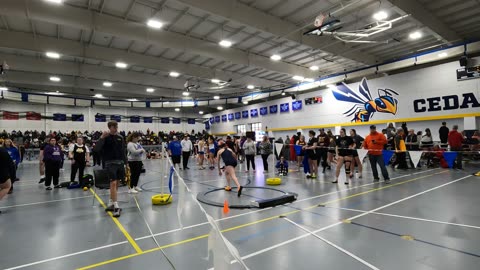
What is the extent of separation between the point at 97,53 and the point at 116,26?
136 inches

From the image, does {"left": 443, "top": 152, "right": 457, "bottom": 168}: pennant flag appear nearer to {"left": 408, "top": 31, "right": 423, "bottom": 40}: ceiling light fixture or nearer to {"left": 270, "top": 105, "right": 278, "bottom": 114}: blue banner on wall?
{"left": 408, "top": 31, "right": 423, "bottom": 40}: ceiling light fixture

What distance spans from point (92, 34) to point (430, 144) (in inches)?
612

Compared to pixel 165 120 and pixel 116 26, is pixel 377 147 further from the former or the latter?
pixel 165 120

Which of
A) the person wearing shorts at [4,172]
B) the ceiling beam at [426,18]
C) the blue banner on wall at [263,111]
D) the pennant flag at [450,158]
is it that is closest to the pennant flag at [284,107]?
the blue banner on wall at [263,111]

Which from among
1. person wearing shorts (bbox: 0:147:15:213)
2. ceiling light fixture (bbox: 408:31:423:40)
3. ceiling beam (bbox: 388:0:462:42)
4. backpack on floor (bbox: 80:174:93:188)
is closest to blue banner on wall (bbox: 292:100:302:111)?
ceiling light fixture (bbox: 408:31:423:40)

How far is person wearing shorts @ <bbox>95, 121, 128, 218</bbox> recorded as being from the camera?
15.1ft

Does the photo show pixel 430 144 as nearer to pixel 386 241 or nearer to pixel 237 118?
pixel 386 241

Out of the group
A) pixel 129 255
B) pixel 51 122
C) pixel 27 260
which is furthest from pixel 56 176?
pixel 51 122

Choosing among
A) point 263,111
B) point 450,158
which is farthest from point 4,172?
point 263,111

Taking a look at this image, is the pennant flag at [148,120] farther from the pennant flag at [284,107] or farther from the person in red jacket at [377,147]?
the person in red jacket at [377,147]

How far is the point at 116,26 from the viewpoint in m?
9.56

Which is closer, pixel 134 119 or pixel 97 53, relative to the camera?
pixel 97 53

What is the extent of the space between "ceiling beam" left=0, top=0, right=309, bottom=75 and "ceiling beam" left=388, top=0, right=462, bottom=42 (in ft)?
23.6

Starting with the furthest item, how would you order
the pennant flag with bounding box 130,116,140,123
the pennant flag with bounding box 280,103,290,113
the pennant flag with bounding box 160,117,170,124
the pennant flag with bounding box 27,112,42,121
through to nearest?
the pennant flag with bounding box 160,117,170,124
the pennant flag with bounding box 130,116,140,123
the pennant flag with bounding box 280,103,290,113
the pennant flag with bounding box 27,112,42,121
